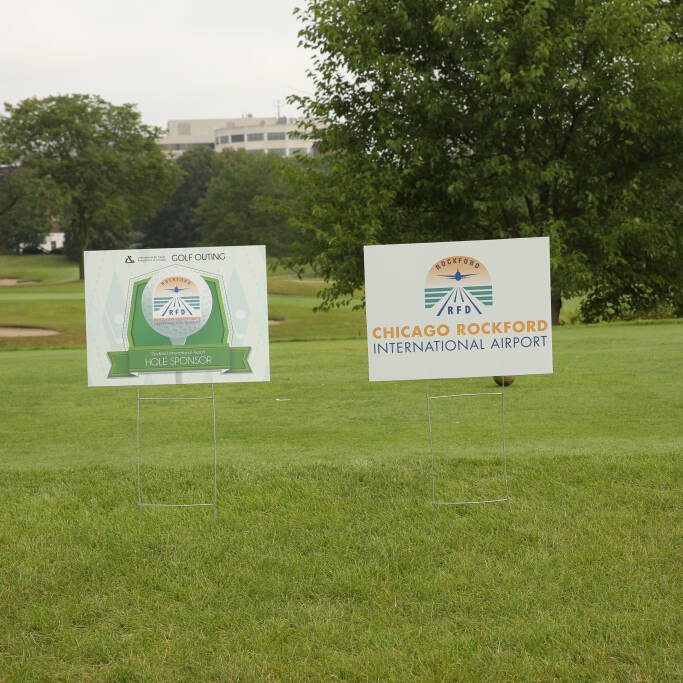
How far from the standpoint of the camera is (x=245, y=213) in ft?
241

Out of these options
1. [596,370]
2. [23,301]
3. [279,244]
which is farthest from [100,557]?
[279,244]

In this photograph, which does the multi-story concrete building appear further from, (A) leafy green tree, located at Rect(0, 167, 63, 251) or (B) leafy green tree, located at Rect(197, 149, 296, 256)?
(A) leafy green tree, located at Rect(0, 167, 63, 251)

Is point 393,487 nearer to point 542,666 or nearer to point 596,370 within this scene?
point 542,666

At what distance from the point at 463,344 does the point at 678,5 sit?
23.5 meters

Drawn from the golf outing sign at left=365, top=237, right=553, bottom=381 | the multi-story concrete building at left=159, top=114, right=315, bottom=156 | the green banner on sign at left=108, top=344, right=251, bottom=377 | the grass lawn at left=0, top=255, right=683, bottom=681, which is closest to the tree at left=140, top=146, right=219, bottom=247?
the grass lawn at left=0, top=255, right=683, bottom=681

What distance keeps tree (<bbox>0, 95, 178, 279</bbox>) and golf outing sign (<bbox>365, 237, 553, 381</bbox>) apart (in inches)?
2050

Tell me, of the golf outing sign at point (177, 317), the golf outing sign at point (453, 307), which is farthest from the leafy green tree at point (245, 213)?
the golf outing sign at point (453, 307)

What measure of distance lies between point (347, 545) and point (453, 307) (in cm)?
181

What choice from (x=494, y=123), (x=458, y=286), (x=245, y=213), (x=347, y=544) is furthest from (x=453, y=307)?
(x=245, y=213)

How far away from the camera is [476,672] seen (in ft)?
12.9

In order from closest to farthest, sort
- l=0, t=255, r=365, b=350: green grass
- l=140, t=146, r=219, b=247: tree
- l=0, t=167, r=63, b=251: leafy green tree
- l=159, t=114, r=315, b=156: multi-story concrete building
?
l=0, t=255, r=365, b=350: green grass < l=0, t=167, r=63, b=251: leafy green tree < l=140, t=146, r=219, b=247: tree < l=159, t=114, r=315, b=156: multi-story concrete building

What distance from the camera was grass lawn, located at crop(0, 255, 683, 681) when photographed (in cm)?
416

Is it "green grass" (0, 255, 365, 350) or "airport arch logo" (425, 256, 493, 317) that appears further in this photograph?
"green grass" (0, 255, 365, 350)

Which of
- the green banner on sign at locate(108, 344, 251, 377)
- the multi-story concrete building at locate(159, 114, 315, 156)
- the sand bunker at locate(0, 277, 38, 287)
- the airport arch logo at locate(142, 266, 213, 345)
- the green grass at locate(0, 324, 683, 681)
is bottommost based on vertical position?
the green grass at locate(0, 324, 683, 681)
